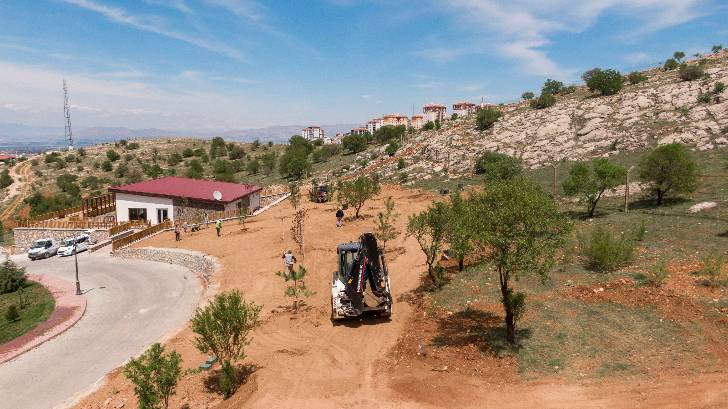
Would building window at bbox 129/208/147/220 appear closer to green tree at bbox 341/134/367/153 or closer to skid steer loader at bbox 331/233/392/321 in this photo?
skid steer loader at bbox 331/233/392/321

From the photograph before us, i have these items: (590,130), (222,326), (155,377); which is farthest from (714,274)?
(590,130)

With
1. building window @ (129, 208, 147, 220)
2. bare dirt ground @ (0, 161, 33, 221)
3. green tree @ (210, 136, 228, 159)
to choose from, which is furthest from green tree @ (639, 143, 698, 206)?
green tree @ (210, 136, 228, 159)

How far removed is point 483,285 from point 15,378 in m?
19.8

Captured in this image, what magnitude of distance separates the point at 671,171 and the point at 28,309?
42037 millimetres

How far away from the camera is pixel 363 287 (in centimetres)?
1723

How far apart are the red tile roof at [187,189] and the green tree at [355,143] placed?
1834 inches

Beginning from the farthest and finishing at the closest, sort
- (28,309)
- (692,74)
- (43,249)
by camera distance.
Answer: (692,74) → (43,249) → (28,309)

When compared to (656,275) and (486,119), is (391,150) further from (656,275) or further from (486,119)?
(656,275)

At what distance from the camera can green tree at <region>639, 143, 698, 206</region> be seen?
97.0 feet

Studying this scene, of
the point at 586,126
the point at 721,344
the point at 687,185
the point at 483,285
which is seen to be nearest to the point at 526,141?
the point at 586,126

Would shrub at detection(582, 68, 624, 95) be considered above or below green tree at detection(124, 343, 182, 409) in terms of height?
above

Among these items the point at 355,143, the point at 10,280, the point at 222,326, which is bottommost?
the point at 10,280

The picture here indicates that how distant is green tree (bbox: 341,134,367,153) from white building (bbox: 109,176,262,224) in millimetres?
50048

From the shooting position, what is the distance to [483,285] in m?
20.8
